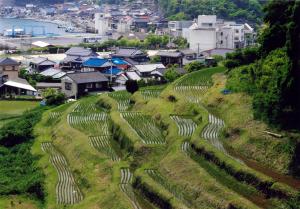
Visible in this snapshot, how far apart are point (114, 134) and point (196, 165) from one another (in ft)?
19.9

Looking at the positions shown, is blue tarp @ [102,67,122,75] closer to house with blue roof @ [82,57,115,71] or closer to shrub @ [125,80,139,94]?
house with blue roof @ [82,57,115,71]

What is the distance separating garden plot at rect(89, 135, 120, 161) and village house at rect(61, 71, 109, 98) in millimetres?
13118

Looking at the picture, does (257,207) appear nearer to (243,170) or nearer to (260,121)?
(243,170)

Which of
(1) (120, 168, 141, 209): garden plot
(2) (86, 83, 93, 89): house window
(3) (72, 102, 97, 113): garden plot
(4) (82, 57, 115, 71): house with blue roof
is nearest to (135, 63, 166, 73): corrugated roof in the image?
(4) (82, 57, 115, 71): house with blue roof

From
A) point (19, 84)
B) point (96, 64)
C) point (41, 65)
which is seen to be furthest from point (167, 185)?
point (41, 65)

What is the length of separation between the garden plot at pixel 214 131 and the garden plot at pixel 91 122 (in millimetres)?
4649

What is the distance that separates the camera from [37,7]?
410ft

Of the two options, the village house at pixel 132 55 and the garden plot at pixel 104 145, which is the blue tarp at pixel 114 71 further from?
the garden plot at pixel 104 145

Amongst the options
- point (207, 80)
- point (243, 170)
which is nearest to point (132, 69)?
point (207, 80)

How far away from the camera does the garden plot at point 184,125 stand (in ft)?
66.4

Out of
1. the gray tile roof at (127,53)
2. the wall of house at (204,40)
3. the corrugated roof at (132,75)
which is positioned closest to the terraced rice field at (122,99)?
the corrugated roof at (132,75)

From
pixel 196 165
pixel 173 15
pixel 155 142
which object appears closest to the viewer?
pixel 196 165

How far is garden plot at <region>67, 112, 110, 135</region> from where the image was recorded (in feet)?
77.7

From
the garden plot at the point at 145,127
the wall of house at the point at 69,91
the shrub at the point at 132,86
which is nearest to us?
the garden plot at the point at 145,127
